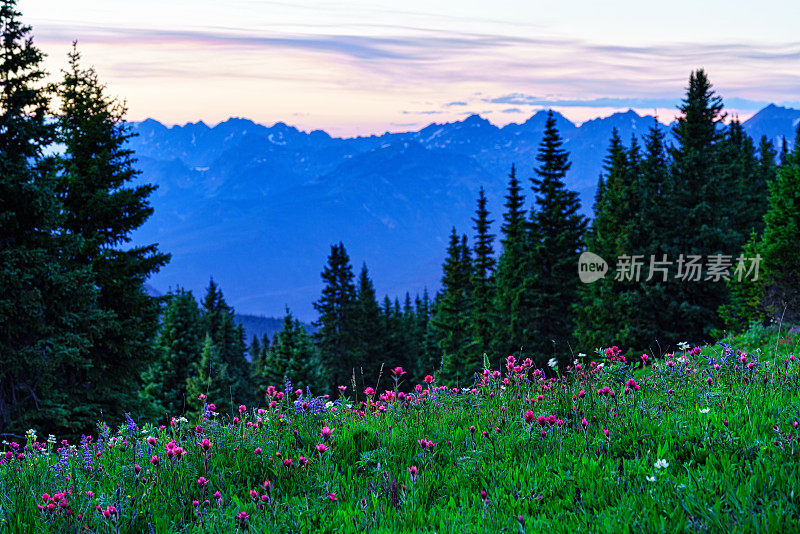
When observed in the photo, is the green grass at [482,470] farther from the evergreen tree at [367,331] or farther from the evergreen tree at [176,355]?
the evergreen tree at [367,331]

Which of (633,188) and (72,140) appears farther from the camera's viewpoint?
(633,188)

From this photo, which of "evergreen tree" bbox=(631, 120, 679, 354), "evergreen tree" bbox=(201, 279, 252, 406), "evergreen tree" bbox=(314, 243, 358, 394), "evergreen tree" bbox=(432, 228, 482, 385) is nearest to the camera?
"evergreen tree" bbox=(631, 120, 679, 354)

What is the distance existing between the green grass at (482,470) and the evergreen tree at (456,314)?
38.8 metres

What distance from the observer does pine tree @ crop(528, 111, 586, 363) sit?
120 feet

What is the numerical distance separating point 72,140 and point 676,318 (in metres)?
31.8

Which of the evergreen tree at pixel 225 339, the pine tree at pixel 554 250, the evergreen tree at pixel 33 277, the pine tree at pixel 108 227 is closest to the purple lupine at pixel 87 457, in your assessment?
the evergreen tree at pixel 33 277

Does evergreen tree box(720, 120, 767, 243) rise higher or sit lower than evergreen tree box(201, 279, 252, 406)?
higher

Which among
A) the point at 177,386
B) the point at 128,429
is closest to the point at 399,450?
the point at 128,429

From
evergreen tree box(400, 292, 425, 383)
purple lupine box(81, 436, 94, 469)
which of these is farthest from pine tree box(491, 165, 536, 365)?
purple lupine box(81, 436, 94, 469)

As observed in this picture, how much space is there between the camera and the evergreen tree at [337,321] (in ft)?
182

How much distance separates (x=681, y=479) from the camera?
139 inches

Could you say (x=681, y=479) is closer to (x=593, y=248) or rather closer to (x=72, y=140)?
(x=72, y=140)

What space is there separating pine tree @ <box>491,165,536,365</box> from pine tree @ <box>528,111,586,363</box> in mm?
689

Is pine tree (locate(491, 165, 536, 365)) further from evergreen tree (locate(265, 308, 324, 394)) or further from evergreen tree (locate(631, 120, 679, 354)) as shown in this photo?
evergreen tree (locate(265, 308, 324, 394))
